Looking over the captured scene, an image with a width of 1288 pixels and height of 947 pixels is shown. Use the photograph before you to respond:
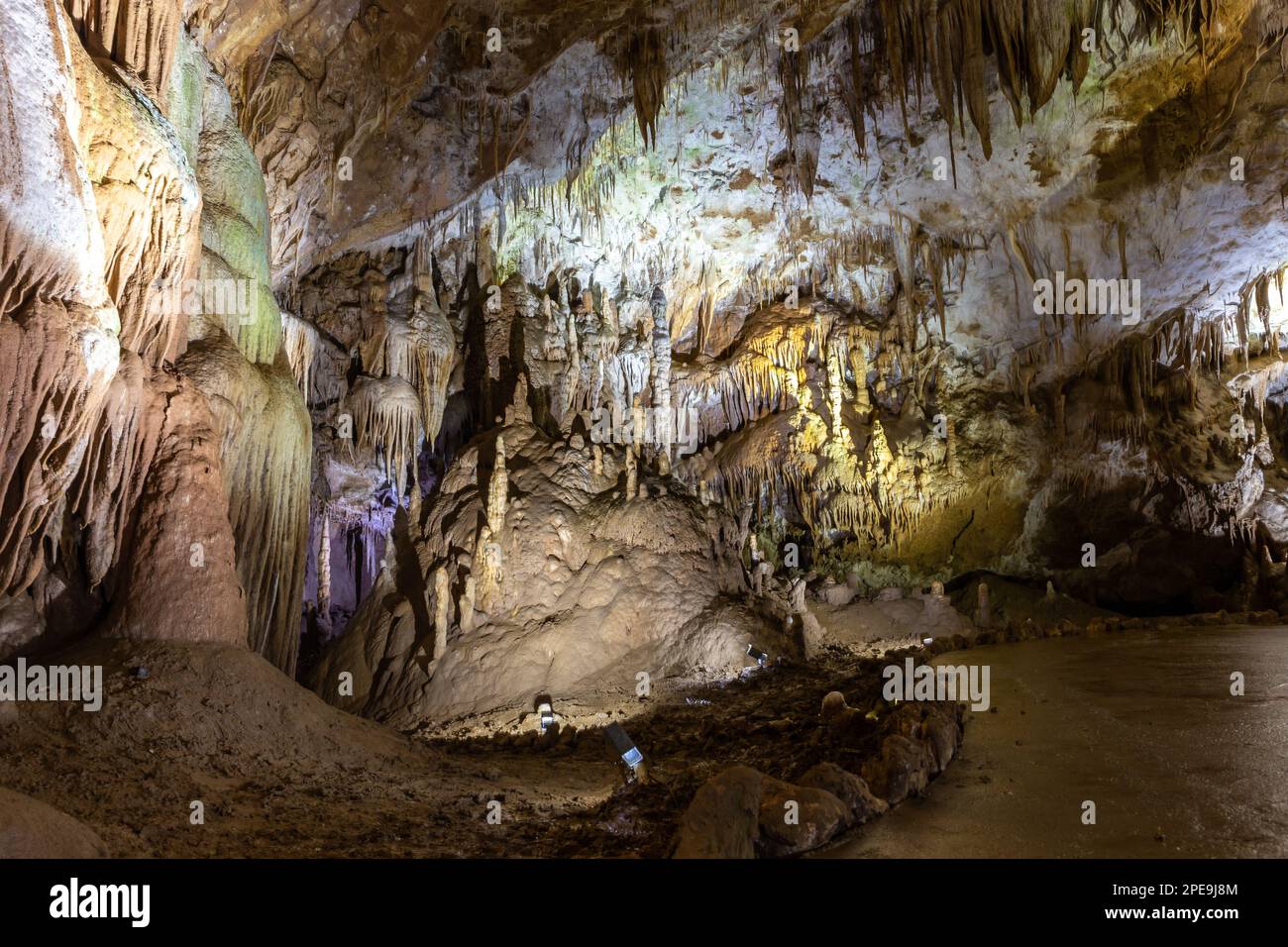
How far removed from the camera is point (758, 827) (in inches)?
139

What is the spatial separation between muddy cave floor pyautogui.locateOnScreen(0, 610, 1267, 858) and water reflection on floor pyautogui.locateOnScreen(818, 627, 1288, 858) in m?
0.92

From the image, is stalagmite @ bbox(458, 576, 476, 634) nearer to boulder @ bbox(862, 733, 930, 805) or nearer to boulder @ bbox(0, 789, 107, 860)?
boulder @ bbox(862, 733, 930, 805)

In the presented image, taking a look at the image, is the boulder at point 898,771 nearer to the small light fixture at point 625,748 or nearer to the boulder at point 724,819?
the boulder at point 724,819

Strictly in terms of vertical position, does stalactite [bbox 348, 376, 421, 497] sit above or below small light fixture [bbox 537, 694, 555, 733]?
above

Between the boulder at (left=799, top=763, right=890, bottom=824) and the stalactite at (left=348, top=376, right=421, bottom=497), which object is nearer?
the boulder at (left=799, top=763, right=890, bottom=824)

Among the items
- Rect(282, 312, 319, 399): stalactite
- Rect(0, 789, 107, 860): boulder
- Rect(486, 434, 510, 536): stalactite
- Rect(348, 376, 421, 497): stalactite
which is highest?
Rect(282, 312, 319, 399): stalactite

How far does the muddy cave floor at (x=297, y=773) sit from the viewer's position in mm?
3740

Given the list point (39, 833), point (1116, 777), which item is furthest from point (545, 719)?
point (39, 833)

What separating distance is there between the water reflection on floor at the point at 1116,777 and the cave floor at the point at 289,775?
1081mm

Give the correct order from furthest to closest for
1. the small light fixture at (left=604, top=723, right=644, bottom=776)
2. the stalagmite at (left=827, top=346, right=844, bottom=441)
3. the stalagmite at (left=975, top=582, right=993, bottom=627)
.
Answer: the stalagmite at (left=827, top=346, right=844, bottom=441), the stalagmite at (left=975, top=582, right=993, bottom=627), the small light fixture at (left=604, top=723, right=644, bottom=776)

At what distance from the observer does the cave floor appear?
374 centimetres

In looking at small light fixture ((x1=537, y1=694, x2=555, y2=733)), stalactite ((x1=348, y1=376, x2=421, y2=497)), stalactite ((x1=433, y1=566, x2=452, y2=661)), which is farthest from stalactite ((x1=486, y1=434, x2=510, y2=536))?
small light fixture ((x1=537, y1=694, x2=555, y2=733))

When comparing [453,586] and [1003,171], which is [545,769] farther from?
[1003,171]
